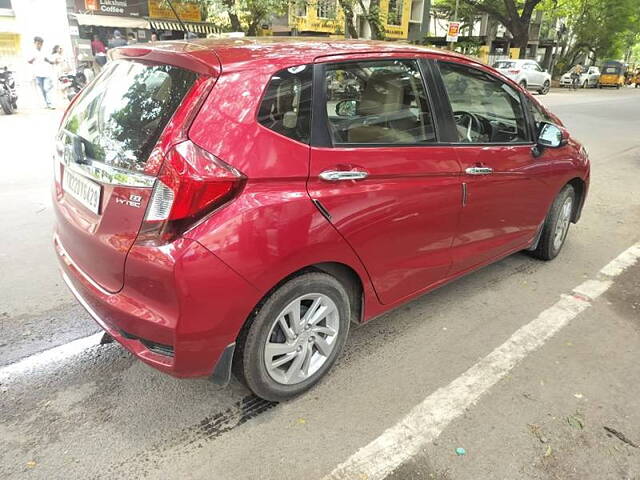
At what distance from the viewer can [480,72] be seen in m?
3.27

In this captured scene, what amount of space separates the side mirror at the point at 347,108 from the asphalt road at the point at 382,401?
138 cm

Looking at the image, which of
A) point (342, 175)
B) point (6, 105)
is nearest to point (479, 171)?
point (342, 175)

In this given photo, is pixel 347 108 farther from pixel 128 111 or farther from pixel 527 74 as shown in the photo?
pixel 527 74

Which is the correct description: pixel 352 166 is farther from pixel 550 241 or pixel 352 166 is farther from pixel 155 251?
pixel 550 241

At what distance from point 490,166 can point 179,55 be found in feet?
6.47

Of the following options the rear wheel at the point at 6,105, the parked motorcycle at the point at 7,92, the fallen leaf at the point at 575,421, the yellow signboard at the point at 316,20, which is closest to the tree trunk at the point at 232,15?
the parked motorcycle at the point at 7,92

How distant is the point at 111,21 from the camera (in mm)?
19875

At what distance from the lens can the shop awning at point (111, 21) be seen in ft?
62.2

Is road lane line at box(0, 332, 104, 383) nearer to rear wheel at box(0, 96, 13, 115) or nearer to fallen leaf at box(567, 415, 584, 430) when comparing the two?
fallen leaf at box(567, 415, 584, 430)

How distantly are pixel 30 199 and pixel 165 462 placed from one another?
171 inches

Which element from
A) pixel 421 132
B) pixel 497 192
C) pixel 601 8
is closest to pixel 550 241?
pixel 497 192

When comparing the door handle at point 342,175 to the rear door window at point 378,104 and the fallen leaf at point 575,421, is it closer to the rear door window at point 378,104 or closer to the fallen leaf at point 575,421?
the rear door window at point 378,104

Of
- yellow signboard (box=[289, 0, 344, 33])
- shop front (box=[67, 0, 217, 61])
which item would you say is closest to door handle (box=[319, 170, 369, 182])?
shop front (box=[67, 0, 217, 61])

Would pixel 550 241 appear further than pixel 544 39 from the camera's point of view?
No
